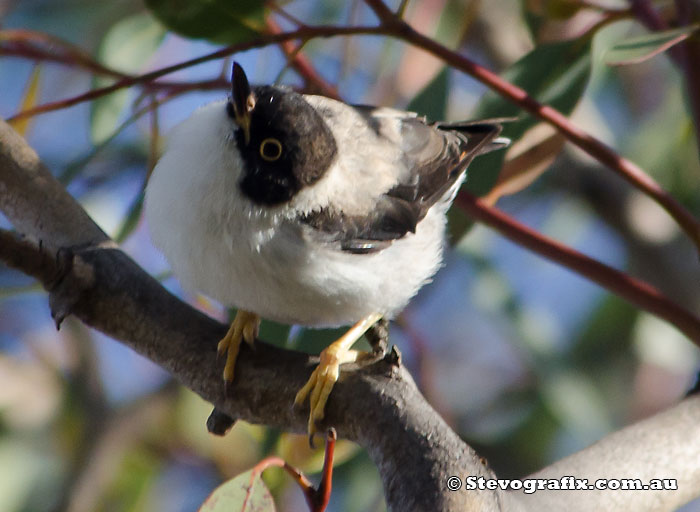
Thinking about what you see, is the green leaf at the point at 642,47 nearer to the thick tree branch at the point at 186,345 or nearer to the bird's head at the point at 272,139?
the bird's head at the point at 272,139

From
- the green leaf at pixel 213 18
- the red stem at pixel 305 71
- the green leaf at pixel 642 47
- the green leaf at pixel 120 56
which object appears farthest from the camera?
the green leaf at pixel 120 56

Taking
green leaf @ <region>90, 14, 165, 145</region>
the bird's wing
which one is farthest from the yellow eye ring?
green leaf @ <region>90, 14, 165, 145</region>

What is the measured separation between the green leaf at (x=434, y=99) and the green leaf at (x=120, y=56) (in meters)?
0.64

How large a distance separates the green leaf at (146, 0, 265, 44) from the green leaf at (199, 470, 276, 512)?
3.29 ft

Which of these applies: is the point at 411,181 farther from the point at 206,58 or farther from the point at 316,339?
the point at 206,58

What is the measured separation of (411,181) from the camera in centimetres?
182

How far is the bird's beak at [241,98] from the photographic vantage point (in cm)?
146

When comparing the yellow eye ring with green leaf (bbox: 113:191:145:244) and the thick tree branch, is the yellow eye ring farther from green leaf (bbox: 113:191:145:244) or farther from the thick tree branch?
green leaf (bbox: 113:191:145:244)

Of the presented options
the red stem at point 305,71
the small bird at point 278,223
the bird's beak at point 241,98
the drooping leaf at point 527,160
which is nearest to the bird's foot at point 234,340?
the small bird at point 278,223

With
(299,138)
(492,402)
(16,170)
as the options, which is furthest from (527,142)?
(492,402)

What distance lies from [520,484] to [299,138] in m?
0.70

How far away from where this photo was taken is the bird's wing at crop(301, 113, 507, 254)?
1577mm

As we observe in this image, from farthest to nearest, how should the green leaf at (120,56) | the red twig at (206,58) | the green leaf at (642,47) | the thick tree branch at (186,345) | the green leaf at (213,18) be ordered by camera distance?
the green leaf at (120,56)
the green leaf at (213,18)
the red twig at (206,58)
the green leaf at (642,47)
the thick tree branch at (186,345)

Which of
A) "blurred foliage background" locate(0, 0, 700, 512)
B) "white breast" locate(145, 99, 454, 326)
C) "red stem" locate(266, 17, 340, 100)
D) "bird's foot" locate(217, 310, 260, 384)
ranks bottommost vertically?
"blurred foliage background" locate(0, 0, 700, 512)
